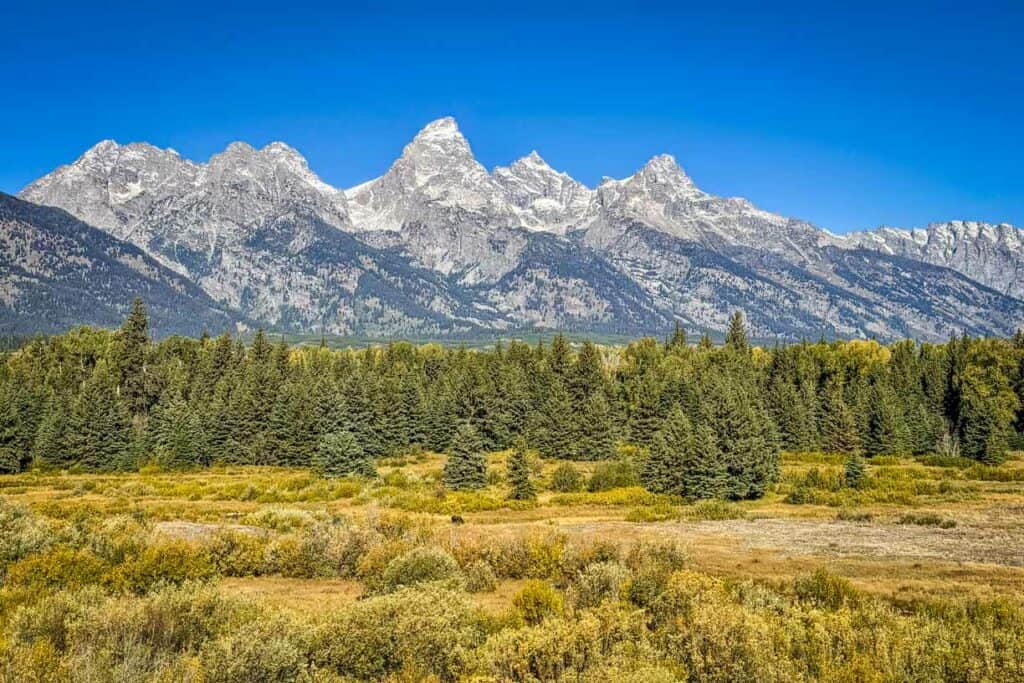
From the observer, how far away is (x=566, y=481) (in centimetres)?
5659

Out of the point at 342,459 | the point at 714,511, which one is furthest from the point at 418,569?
the point at 342,459

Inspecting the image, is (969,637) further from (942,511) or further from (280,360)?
(280,360)

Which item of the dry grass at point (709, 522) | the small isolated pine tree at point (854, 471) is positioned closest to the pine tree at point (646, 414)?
the dry grass at point (709, 522)

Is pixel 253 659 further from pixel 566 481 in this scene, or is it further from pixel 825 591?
pixel 566 481

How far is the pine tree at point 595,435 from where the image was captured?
79.4 metres

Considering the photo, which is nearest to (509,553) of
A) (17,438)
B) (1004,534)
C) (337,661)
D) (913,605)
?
(337,661)

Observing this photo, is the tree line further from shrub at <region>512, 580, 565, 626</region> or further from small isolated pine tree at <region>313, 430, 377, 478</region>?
shrub at <region>512, 580, 565, 626</region>

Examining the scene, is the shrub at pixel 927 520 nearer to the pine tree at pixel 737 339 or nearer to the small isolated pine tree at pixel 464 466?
the small isolated pine tree at pixel 464 466

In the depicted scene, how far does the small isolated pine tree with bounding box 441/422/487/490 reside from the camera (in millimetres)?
55219

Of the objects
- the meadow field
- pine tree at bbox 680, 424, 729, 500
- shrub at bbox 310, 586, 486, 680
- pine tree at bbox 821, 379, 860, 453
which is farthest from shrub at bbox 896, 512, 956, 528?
pine tree at bbox 821, 379, 860, 453

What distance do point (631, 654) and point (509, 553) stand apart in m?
11.2

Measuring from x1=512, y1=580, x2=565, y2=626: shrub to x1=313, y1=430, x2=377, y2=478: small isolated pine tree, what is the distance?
49.6 m

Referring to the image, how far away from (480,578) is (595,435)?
60.7 m

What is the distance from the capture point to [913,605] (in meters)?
18.3
